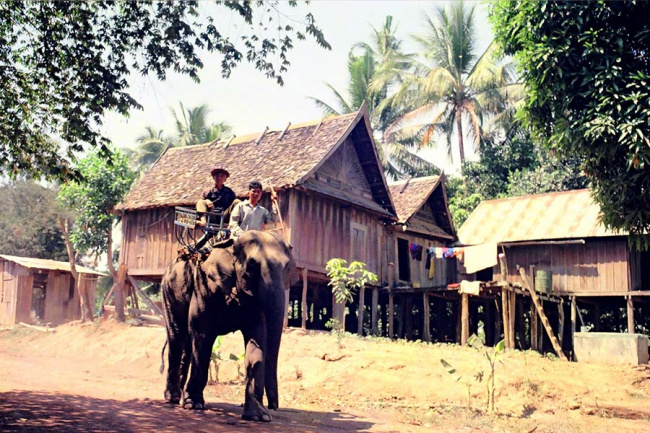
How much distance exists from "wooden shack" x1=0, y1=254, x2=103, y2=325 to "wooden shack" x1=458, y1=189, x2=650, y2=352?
17.0 meters

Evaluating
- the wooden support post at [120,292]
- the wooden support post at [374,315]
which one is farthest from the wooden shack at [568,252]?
the wooden support post at [120,292]

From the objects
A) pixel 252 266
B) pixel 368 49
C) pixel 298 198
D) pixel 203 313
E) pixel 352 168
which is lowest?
pixel 203 313

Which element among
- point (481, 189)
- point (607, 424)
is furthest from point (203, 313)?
point (481, 189)

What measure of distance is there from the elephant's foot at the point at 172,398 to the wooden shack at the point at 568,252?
1547 centimetres

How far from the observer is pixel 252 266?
8281 millimetres

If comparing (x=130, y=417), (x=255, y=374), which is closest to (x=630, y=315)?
(x=255, y=374)

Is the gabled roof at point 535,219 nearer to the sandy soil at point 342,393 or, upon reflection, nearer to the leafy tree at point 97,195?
the sandy soil at point 342,393

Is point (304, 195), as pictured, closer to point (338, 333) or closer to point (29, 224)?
point (338, 333)

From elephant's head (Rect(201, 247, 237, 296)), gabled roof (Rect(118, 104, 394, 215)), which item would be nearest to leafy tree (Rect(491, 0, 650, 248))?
elephant's head (Rect(201, 247, 237, 296))

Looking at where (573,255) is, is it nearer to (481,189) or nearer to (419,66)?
(481,189)

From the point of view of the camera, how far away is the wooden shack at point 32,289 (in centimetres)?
2894

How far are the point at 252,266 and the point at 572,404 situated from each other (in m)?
7.60

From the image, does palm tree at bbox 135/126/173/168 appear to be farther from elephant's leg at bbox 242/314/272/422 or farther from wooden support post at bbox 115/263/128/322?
elephant's leg at bbox 242/314/272/422

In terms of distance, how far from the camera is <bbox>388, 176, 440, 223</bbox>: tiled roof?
26.4 metres
